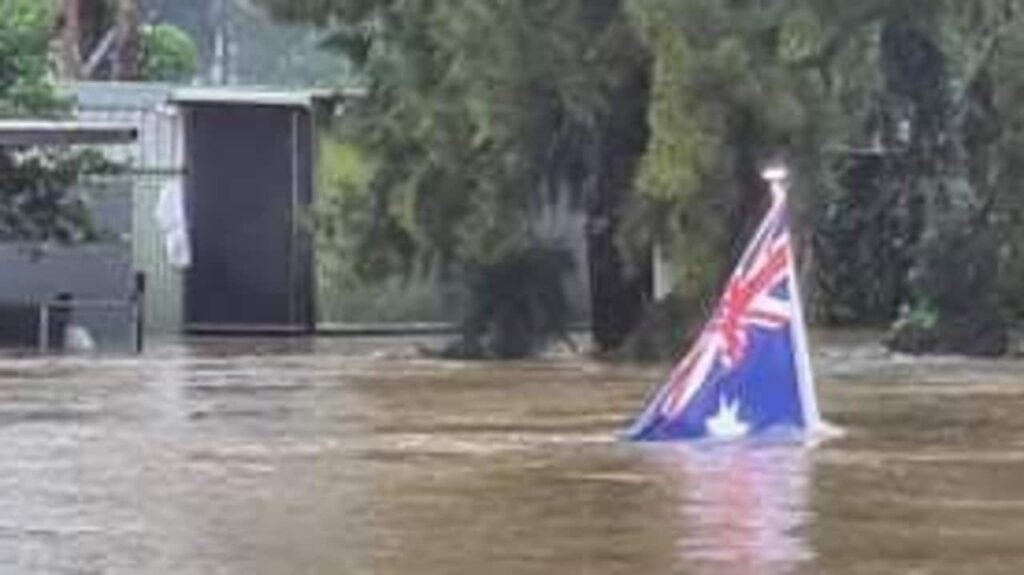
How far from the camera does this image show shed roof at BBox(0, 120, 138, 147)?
24.2 metres

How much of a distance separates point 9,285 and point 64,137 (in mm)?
5219

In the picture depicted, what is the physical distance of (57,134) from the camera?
24328 millimetres

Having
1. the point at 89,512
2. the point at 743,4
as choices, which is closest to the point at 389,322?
the point at 743,4

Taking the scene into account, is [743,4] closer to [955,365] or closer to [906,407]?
[955,365]

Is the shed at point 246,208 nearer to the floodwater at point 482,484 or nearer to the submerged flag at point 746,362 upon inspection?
the floodwater at point 482,484

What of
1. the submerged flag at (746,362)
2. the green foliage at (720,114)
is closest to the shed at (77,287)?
the green foliage at (720,114)

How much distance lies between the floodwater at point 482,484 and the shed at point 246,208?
1174 cm

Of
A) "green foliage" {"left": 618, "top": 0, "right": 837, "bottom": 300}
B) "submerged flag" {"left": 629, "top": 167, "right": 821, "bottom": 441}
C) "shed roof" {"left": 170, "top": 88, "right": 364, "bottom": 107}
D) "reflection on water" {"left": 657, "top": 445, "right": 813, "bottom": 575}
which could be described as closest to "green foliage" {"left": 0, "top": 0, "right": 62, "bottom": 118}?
"shed roof" {"left": 170, "top": 88, "right": 364, "bottom": 107}

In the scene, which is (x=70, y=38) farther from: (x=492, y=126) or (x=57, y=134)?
(x=492, y=126)

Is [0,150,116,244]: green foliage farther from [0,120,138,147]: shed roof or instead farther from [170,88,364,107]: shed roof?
[0,120,138,147]: shed roof

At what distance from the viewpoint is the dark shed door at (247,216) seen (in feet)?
102

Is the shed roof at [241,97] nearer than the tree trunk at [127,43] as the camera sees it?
Yes

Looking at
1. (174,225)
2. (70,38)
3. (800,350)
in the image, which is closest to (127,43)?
(70,38)

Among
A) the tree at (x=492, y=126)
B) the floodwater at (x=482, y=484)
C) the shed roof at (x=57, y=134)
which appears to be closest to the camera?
the floodwater at (x=482, y=484)
